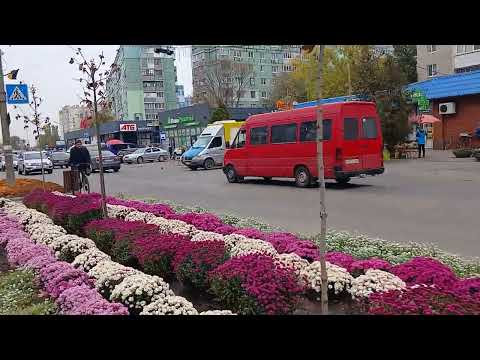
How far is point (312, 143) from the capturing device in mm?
12734

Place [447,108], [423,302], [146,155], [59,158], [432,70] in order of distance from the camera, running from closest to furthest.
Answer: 1. [423,302]
2. [447,108]
3. [146,155]
4. [59,158]
5. [432,70]

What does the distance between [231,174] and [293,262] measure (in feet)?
40.3

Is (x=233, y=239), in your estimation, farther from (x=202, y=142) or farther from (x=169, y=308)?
(x=202, y=142)

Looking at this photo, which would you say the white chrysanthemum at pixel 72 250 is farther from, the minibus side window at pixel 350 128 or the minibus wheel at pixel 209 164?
the minibus wheel at pixel 209 164

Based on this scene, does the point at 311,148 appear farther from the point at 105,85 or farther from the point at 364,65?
the point at 364,65

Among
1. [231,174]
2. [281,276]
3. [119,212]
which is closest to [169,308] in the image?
[281,276]

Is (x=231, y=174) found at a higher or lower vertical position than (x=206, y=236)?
higher

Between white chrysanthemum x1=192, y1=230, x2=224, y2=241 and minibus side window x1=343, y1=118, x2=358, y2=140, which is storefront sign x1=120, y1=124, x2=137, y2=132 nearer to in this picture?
minibus side window x1=343, y1=118, x2=358, y2=140

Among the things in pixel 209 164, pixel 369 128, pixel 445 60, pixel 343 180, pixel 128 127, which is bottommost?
pixel 343 180

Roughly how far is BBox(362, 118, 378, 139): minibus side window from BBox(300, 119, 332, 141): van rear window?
1.12m

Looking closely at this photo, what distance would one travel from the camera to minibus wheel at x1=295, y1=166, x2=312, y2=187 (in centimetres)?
1301

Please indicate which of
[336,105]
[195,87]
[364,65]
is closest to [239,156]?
[336,105]

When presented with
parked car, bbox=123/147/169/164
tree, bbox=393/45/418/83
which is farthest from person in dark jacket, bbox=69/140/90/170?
tree, bbox=393/45/418/83
